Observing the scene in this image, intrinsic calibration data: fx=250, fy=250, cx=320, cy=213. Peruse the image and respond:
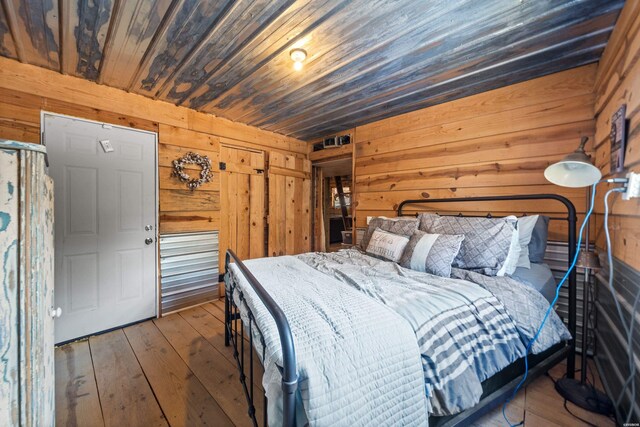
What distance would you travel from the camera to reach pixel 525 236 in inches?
78.9

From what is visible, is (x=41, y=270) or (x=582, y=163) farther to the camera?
(x=582, y=163)

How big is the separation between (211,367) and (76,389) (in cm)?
82

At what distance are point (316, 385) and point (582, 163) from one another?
178cm

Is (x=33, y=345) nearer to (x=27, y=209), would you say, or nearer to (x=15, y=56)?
(x=27, y=209)

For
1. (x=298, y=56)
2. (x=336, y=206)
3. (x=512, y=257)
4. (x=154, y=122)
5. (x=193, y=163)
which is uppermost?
(x=298, y=56)

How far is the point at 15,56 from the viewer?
196 cm

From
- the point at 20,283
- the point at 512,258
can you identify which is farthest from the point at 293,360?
the point at 512,258

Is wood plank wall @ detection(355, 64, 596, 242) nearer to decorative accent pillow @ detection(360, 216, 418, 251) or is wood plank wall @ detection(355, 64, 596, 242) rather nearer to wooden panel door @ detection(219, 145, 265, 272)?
decorative accent pillow @ detection(360, 216, 418, 251)

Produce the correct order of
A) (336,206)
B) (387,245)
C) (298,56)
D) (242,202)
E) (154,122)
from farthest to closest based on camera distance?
(336,206), (242,202), (154,122), (387,245), (298,56)

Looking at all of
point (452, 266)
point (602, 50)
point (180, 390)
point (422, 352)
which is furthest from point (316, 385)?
point (602, 50)

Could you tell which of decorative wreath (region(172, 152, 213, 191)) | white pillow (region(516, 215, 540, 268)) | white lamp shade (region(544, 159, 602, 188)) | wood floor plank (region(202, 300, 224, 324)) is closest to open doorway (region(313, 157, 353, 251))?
decorative wreath (region(172, 152, 213, 191))

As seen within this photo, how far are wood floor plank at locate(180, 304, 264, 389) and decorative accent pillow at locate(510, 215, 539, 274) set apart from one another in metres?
2.16

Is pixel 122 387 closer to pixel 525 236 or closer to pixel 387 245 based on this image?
pixel 387 245

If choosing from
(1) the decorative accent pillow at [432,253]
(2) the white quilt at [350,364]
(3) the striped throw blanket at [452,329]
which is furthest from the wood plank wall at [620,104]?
(2) the white quilt at [350,364]
